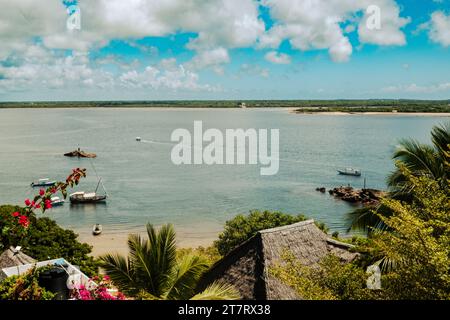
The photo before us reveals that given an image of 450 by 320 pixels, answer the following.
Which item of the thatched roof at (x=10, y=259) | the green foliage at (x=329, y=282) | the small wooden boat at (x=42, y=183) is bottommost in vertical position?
the small wooden boat at (x=42, y=183)

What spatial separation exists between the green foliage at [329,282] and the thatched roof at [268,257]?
332 cm

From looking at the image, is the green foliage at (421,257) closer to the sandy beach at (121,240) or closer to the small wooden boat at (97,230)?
the sandy beach at (121,240)

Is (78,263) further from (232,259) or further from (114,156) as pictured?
(114,156)

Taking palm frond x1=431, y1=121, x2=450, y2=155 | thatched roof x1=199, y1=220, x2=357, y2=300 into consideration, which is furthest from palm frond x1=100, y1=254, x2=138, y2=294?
palm frond x1=431, y1=121, x2=450, y2=155

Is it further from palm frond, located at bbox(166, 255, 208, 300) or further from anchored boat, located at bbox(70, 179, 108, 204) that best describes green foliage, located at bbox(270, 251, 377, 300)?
anchored boat, located at bbox(70, 179, 108, 204)

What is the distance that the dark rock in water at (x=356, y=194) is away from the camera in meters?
44.1

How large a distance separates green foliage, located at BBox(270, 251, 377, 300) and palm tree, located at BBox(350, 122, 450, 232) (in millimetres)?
2214

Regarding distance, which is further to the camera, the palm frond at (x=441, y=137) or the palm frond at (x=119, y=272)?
the palm frond at (x=441, y=137)

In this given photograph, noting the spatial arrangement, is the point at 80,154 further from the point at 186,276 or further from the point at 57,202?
the point at 186,276

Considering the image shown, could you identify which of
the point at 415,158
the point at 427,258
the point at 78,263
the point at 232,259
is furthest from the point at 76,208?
the point at 427,258

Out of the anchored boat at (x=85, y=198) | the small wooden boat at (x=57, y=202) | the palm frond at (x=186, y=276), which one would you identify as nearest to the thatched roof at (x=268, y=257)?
the palm frond at (x=186, y=276)

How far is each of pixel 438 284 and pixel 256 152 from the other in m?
72.4

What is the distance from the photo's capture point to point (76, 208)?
140 ft

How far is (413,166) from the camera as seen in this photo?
1082 centimetres
